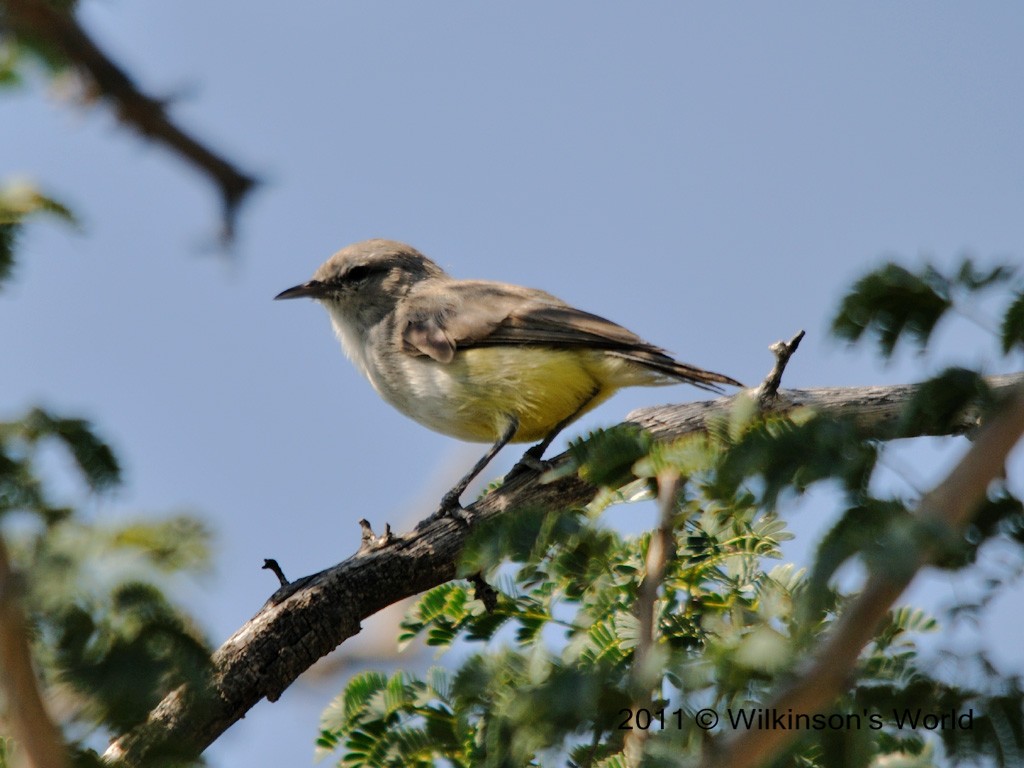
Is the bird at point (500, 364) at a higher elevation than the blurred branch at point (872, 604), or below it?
higher

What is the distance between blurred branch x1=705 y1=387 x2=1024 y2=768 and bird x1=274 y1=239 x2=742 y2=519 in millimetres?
4407

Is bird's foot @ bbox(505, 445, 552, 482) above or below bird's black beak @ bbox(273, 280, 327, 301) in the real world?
below

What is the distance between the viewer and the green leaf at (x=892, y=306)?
286 centimetres

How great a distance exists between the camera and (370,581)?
5.72 metres

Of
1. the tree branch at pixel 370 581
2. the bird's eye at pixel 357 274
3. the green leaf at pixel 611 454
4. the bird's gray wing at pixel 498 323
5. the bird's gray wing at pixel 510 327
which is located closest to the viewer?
the green leaf at pixel 611 454

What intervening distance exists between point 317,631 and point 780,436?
3458 mm

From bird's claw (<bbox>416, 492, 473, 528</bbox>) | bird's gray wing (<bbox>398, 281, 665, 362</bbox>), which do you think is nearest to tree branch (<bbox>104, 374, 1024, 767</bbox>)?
bird's claw (<bbox>416, 492, 473, 528</bbox>)

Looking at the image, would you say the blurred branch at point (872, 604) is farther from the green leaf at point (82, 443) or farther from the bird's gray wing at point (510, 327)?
the bird's gray wing at point (510, 327)

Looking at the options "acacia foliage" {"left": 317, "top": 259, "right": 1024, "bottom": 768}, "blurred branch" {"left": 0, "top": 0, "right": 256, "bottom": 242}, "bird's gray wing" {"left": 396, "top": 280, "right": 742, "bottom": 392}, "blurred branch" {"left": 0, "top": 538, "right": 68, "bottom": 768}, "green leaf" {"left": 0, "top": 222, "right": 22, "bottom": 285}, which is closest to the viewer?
"blurred branch" {"left": 0, "top": 0, "right": 256, "bottom": 242}

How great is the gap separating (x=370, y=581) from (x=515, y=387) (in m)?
1.91

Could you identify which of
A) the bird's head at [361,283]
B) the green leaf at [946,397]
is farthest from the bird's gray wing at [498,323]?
the green leaf at [946,397]

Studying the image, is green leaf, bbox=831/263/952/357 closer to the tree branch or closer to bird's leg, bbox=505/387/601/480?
the tree branch

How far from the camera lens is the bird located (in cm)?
709

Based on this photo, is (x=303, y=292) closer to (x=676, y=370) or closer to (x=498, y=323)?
(x=498, y=323)
